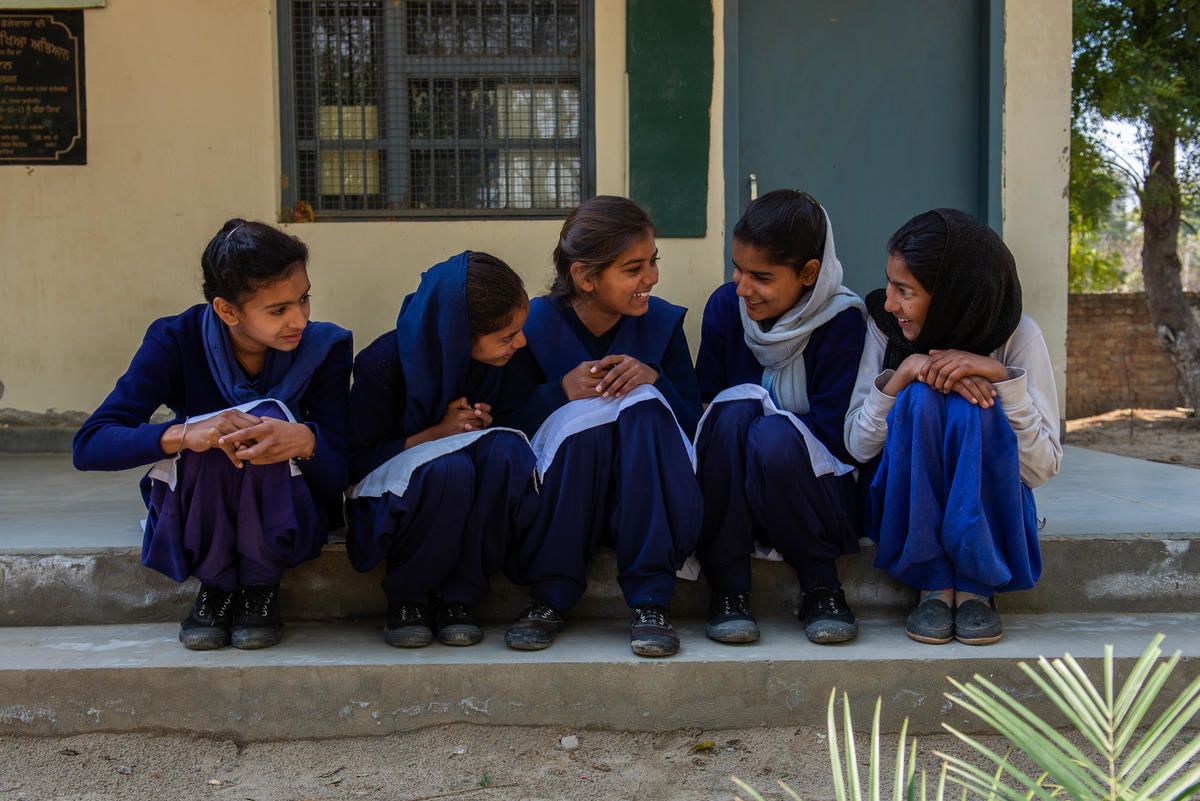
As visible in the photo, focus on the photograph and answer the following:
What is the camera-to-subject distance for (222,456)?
7.81 ft

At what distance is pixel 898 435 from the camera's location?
8.20 ft

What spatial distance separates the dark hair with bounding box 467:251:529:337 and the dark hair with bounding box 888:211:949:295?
3.01 feet

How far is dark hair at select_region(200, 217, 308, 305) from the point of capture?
8.13 feet

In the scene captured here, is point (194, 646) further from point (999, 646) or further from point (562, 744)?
point (999, 646)

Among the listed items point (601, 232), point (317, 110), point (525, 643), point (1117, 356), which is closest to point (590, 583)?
point (525, 643)

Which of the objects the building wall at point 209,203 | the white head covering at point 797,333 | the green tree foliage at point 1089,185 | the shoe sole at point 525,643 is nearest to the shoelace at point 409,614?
the shoe sole at point 525,643

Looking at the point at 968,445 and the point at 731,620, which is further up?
the point at 968,445

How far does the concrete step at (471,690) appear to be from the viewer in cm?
237

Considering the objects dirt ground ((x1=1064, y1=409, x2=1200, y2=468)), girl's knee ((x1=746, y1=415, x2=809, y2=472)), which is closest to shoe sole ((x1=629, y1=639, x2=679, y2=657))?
girl's knee ((x1=746, y1=415, x2=809, y2=472))

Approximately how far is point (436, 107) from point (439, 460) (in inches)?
95.5

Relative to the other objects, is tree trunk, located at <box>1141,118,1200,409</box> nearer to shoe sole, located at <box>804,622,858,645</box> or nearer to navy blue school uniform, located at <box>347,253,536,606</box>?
shoe sole, located at <box>804,622,858,645</box>

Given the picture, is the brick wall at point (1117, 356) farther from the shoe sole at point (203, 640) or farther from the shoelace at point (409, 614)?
the shoe sole at point (203, 640)

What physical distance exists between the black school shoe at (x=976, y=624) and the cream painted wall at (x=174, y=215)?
2.17 m

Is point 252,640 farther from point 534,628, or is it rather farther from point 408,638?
point 534,628
